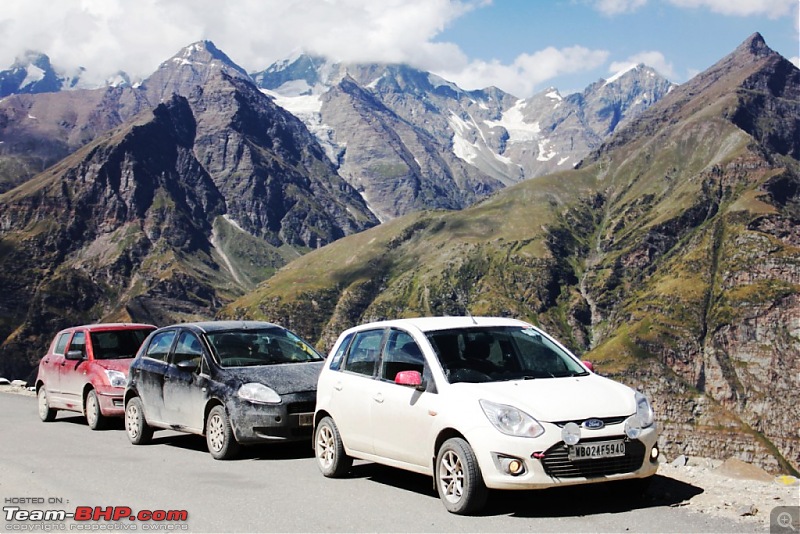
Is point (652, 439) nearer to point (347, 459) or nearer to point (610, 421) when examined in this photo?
point (610, 421)

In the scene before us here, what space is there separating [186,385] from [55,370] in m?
7.09

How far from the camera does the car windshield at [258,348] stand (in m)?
14.5

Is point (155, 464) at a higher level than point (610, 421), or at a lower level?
lower

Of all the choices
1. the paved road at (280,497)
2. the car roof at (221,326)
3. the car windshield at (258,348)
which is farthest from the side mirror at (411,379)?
the car roof at (221,326)

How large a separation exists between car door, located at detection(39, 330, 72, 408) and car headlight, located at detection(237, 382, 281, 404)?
26.9 ft

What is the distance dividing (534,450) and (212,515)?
380 cm

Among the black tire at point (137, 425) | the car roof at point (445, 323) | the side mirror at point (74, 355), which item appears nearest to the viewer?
the car roof at point (445, 323)

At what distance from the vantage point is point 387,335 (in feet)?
37.0

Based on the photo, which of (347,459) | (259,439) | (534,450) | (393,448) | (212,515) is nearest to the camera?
(534,450)

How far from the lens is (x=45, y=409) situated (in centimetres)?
2062

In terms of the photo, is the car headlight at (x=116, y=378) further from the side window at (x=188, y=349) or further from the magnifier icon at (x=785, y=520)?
the magnifier icon at (x=785, y=520)

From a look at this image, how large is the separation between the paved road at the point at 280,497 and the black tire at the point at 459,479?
0.50ft

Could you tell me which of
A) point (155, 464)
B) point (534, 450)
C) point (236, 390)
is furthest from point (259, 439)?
point (534, 450)

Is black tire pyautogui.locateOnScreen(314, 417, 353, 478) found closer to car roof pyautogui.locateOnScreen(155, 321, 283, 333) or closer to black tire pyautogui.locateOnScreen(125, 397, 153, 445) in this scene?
car roof pyautogui.locateOnScreen(155, 321, 283, 333)
